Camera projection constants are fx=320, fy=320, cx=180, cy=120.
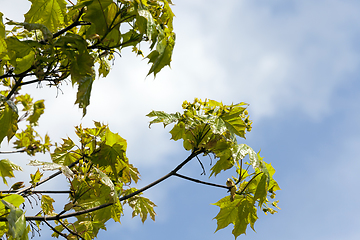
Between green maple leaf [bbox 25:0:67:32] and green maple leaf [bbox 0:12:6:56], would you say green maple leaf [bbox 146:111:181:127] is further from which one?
green maple leaf [bbox 0:12:6:56]

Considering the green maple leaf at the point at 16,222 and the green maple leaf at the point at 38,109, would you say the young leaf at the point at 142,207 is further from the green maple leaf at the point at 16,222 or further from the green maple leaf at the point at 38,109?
→ the green maple leaf at the point at 38,109

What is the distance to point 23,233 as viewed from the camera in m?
1.86

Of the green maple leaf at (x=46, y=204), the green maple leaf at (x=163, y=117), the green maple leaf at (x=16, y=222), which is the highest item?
the green maple leaf at (x=163, y=117)

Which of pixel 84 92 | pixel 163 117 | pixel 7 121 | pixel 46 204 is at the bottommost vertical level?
pixel 46 204

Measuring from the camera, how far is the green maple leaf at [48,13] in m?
2.15

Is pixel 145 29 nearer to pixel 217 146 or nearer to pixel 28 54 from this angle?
pixel 28 54

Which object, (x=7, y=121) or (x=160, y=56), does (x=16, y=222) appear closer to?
(x=7, y=121)

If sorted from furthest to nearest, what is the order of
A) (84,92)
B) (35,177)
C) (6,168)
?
(6,168) → (35,177) → (84,92)

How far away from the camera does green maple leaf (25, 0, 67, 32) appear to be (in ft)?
7.06

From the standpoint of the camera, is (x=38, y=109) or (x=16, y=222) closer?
(x=16, y=222)

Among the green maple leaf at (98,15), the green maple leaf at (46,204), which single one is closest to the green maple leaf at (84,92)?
the green maple leaf at (98,15)

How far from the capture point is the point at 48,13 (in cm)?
220

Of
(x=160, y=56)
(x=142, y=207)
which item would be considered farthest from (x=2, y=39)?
(x=142, y=207)

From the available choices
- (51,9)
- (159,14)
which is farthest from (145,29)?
(51,9)
